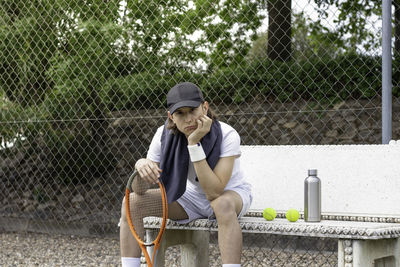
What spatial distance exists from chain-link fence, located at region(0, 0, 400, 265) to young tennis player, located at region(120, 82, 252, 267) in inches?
81.1

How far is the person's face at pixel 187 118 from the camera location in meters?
2.37

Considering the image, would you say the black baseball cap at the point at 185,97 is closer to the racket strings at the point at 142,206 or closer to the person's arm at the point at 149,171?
the person's arm at the point at 149,171

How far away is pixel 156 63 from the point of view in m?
4.79

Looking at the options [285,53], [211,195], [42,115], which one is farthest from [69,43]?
[211,195]

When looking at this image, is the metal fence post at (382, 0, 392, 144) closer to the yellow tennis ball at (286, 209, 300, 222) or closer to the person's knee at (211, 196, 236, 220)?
the yellow tennis ball at (286, 209, 300, 222)

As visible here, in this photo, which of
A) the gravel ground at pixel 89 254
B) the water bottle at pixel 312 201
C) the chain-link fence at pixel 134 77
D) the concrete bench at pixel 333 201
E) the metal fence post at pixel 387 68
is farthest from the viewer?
the chain-link fence at pixel 134 77

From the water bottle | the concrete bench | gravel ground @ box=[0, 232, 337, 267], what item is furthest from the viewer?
gravel ground @ box=[0, 232, 337, 267]

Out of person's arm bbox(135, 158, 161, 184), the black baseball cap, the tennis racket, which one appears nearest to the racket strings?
the tennis racket

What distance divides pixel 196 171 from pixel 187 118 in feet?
0.72

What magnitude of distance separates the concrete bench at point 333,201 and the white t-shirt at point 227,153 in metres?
0.16

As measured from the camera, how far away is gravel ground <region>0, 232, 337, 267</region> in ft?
13.2

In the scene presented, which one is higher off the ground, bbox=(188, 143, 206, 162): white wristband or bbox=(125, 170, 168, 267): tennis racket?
bbox=(188, 143, 206, 162): white wristband

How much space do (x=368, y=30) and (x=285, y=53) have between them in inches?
29.3

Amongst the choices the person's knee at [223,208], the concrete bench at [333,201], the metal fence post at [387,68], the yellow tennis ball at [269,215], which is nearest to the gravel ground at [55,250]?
the concrete bench at [333,201]
